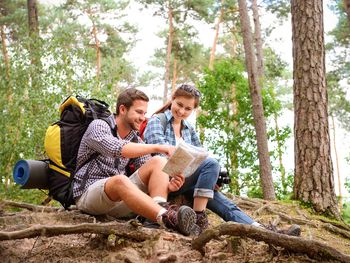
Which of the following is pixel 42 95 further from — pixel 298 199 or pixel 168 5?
pixel 168 5

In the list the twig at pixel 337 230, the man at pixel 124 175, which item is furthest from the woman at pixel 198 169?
the twig at pixel 337 230

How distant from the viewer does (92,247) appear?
2.78 meters

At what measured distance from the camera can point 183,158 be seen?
3.02 metres

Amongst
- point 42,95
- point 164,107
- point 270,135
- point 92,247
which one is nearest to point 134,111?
point 164,107

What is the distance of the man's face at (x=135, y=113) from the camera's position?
137 inches

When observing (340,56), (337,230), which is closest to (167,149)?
(337,230)

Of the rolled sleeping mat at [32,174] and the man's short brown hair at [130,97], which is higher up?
the man's short brown hair at [130,97]

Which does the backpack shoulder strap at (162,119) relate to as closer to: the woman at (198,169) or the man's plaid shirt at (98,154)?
the woman at (198,169)

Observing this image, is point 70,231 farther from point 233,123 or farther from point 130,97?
point 233,123

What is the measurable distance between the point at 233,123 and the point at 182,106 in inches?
289

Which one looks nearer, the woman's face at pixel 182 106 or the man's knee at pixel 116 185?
the man's knee at pixel 116 185

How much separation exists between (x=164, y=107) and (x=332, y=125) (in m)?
28.0

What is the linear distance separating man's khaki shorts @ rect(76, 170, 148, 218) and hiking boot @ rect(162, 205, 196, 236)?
0.52m

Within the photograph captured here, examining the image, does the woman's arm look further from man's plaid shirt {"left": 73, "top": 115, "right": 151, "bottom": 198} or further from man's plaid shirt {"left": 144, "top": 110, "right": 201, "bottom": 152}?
man's plaid shirt {"left": 73, "top": 115, "right": 151, "bottom": 198}
